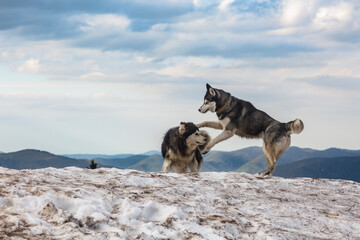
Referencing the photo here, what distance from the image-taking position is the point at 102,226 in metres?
5.93

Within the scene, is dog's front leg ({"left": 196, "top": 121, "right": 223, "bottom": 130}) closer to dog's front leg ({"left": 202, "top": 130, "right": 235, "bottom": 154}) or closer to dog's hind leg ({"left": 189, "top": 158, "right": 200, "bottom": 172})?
dog's front leg ({"left": 202, "top": 130, "right": 235, "bottom": 154})

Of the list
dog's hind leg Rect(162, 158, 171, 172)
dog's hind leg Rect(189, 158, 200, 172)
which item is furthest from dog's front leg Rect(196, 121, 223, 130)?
dog's hind leg Rect(162, 158, 171, 172)

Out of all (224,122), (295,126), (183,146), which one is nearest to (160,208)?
(183,146)

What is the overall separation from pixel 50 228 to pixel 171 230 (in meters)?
1.53

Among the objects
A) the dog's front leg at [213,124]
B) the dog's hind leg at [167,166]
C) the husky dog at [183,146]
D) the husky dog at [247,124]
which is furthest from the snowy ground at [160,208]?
the dog's front leg at [213,124]

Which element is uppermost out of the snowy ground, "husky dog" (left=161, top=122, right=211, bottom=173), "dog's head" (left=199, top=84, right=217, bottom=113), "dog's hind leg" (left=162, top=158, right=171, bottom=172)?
"dog's head" (left=199, top=84, right=217, bottom=113)

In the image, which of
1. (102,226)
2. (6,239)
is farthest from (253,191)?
(6,239)

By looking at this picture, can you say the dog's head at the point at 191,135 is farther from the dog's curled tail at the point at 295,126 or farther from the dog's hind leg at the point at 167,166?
the dog's curled tail at the point at 295,126

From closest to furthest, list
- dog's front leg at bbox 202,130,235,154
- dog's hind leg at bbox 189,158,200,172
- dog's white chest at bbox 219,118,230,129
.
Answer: dog's front leg at bbox 202,130,235,154 < dog's hind leg at bbox 189,158,200,172 < dog's white chest at bbox 219,118,230,129

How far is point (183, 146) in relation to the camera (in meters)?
15.2

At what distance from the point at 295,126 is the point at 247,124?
162 centimetres

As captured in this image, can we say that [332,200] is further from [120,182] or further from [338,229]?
[120,182]

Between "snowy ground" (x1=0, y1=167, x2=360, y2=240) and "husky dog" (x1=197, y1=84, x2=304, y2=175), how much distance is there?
20.0 ft

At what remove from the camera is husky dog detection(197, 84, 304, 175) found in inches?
617
